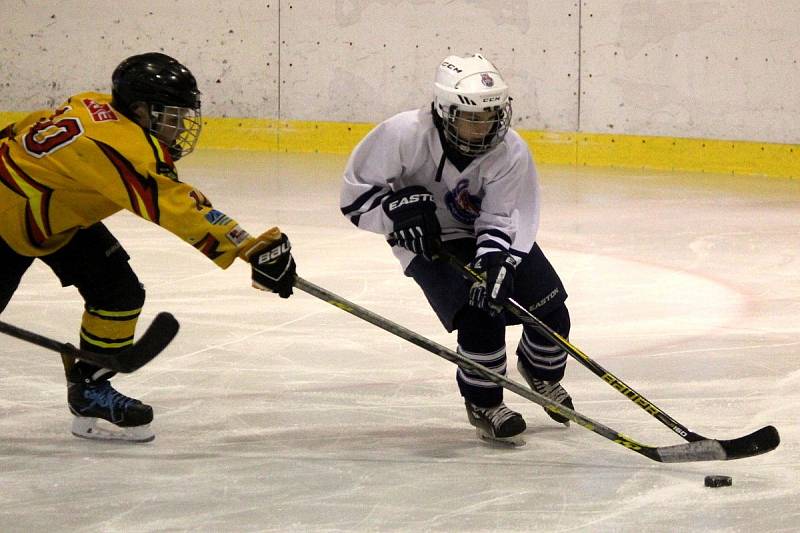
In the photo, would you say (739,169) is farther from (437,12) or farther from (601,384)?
(601,384)

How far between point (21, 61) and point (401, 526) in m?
8.49

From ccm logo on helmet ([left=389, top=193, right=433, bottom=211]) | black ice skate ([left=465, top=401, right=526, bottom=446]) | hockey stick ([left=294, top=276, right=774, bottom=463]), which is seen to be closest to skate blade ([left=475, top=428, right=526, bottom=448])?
black ice skate ([left=465, top=401, right=526, bottom=446])

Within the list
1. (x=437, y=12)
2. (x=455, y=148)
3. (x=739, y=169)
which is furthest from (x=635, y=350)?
(x=437, y=12)

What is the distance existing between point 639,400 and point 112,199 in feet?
4.02

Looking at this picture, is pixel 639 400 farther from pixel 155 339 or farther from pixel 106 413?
pixel 106 413

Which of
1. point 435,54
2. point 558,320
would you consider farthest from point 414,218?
point 435,54

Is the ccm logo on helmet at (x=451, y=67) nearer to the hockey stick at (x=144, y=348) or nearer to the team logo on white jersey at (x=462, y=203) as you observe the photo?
the team logo on white jersey at (x=462, y=203)

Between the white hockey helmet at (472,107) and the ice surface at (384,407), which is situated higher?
the white hockey helmet at (472,107)

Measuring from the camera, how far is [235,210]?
6531 millimetres

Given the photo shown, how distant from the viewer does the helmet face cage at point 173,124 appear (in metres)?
2.65

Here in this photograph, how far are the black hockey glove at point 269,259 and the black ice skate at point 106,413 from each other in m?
0.53

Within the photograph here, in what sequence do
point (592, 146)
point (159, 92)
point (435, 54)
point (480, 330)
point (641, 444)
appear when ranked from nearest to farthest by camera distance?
point (159, 92)
point (641, 444)
point (480, 330)
point (592, 146)
point (435, 54)

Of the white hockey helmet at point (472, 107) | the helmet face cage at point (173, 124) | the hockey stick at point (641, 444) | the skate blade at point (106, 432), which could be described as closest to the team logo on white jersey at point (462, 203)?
the white hockey helmet at point (472, 107)

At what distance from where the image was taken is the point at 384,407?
10.5ft
